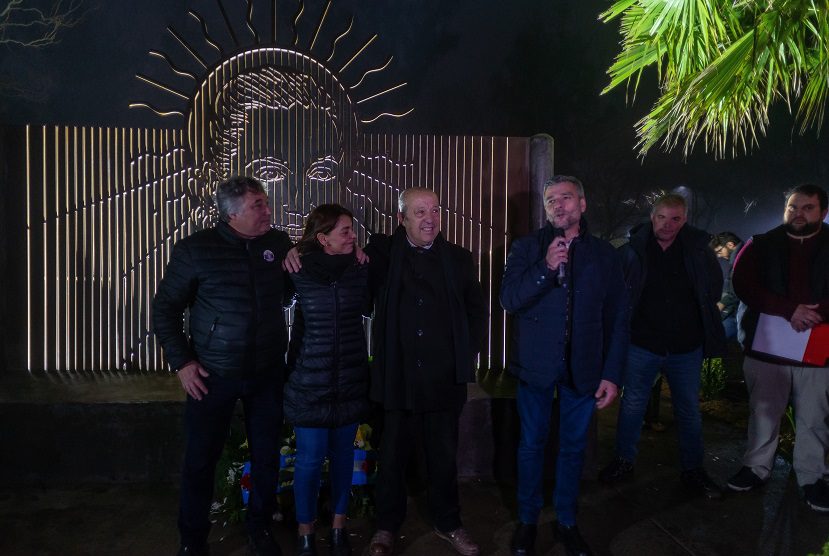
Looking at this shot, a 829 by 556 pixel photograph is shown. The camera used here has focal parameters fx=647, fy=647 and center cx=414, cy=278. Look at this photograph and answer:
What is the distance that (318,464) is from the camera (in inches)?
130

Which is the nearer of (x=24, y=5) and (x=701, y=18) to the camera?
(x=701, y=18)

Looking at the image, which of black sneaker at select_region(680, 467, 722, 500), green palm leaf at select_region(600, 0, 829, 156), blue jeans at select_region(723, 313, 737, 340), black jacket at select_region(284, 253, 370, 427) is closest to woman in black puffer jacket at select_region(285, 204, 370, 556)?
black jacket at select_region(284, 253, 370, 427)

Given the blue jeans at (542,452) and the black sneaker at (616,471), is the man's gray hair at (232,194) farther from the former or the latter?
→ the black sneaker at (616,471)

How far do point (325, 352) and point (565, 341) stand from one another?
1.23 metres

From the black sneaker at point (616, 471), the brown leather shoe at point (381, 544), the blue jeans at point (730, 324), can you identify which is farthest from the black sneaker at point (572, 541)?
the blue jeans at point (730, 324)

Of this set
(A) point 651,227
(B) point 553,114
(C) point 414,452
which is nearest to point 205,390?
(C) point 414,452

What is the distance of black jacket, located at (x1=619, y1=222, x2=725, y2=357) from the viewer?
14.0ft

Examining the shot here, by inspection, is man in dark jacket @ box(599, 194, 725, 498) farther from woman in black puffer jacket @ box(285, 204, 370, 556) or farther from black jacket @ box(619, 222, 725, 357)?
woman in black puffer jacket @ box(285, 204, 370, 556)

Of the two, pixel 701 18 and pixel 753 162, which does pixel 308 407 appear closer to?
pixel 701 18

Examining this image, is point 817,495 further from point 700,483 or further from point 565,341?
point 565,341

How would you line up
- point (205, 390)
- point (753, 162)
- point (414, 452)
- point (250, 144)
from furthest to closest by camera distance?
point (753, 162) < point (250, 144) < point (414, 452) < point (205, 390)

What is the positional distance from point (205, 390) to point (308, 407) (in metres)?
0.51

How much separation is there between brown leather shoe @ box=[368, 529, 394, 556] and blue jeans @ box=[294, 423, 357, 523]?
0.23 metres

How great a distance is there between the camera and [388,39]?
40.2 metres
